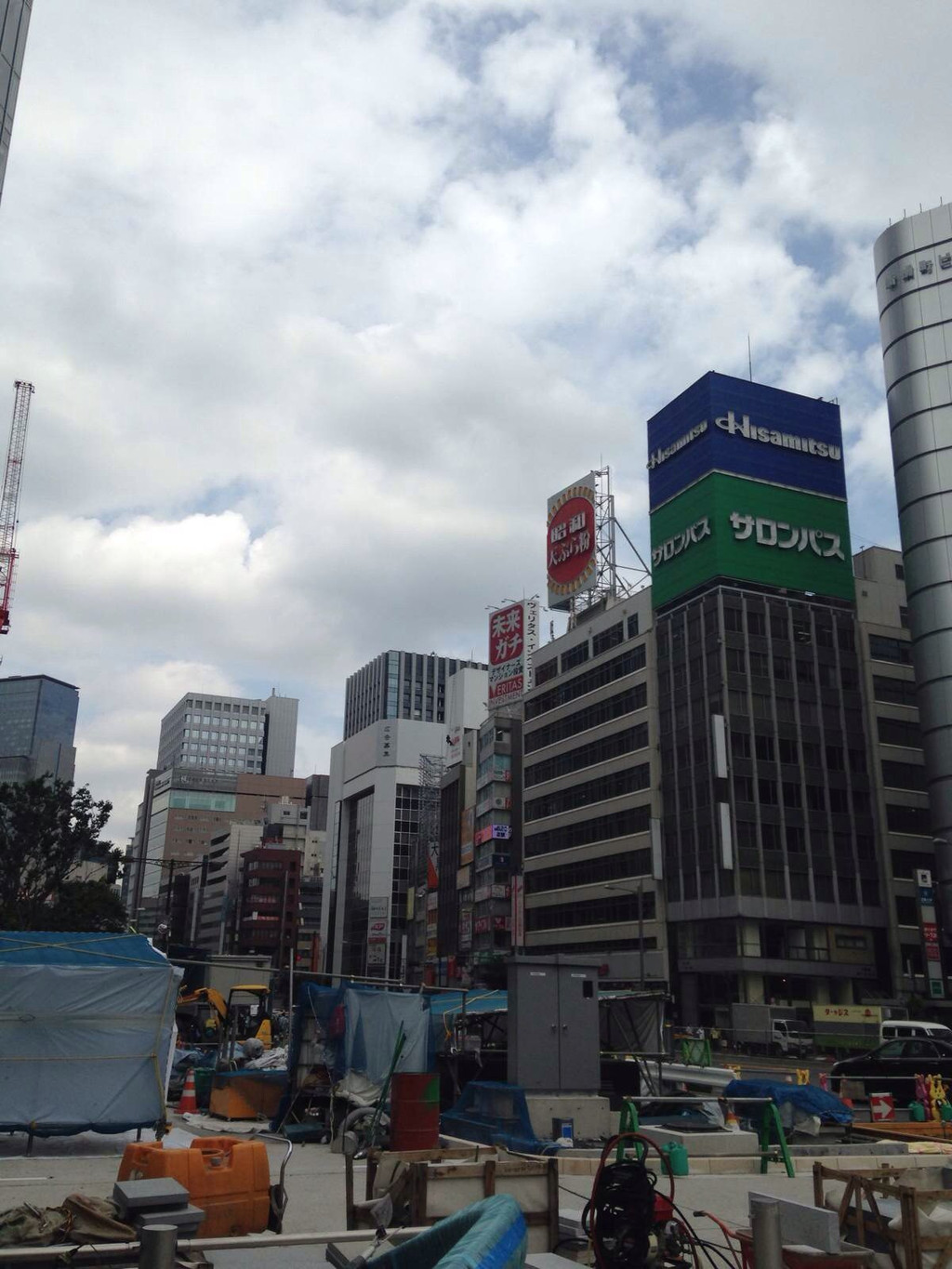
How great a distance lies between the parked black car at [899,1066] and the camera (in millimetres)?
26844

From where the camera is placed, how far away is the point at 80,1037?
17828 mm

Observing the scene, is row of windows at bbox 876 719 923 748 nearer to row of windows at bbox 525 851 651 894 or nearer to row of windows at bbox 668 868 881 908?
row of windows at bbox 668 868 881 908

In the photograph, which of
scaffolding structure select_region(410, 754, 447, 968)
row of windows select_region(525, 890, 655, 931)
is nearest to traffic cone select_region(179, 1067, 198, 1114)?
row of windows select_region(525, 890, 655, 931)

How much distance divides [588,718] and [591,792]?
5.99 meters

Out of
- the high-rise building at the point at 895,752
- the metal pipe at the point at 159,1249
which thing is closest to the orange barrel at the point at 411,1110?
the metal pipe at the point at 159,1249

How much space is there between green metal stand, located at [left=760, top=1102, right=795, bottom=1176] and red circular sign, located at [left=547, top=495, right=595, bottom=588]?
71225 millimetres

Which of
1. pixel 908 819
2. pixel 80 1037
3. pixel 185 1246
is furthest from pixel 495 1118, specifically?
pixel 908 819

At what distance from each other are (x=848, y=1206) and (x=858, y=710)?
69642mm

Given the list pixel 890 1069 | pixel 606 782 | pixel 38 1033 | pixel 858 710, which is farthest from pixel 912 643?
pixel 38 1033

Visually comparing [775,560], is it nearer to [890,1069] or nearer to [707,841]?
[707,841]

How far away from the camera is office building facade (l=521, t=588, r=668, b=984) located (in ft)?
248

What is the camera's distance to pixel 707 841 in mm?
69688

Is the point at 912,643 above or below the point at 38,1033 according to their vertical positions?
above

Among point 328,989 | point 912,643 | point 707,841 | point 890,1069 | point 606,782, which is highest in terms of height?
point 912,643
